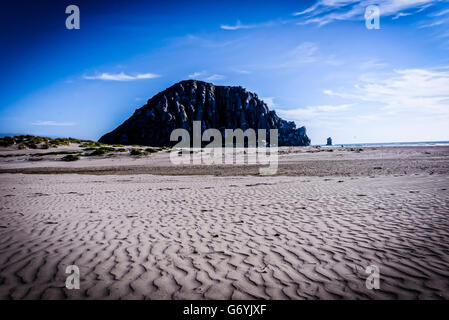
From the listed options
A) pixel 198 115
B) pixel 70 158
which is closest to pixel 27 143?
pixel 70 158

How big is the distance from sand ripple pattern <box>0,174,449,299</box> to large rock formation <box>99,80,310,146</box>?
333ft

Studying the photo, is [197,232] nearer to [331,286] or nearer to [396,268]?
[331,286]

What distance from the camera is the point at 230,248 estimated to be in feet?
17.2

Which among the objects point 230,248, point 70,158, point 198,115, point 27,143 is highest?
point 198,115

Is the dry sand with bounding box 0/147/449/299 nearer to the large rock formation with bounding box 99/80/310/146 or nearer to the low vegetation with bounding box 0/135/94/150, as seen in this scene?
the low vegetation with bounding box 0/135/94/150

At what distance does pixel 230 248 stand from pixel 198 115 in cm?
11866

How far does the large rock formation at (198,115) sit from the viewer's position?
107125 mm

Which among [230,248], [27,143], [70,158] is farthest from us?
[27,143]

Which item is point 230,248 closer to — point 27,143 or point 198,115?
point 27,143

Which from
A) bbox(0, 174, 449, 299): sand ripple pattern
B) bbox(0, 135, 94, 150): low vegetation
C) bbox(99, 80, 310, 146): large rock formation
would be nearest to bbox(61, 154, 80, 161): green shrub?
bbox(0, 135, 94, 150): low vegetation

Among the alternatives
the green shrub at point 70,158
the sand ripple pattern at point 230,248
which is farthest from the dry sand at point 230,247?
the green shrub at point 70,158

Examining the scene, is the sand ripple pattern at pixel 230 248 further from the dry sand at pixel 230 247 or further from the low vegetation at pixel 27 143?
the low vegetation at pixel 27 143

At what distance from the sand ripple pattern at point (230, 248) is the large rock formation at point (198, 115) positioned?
333 feet
